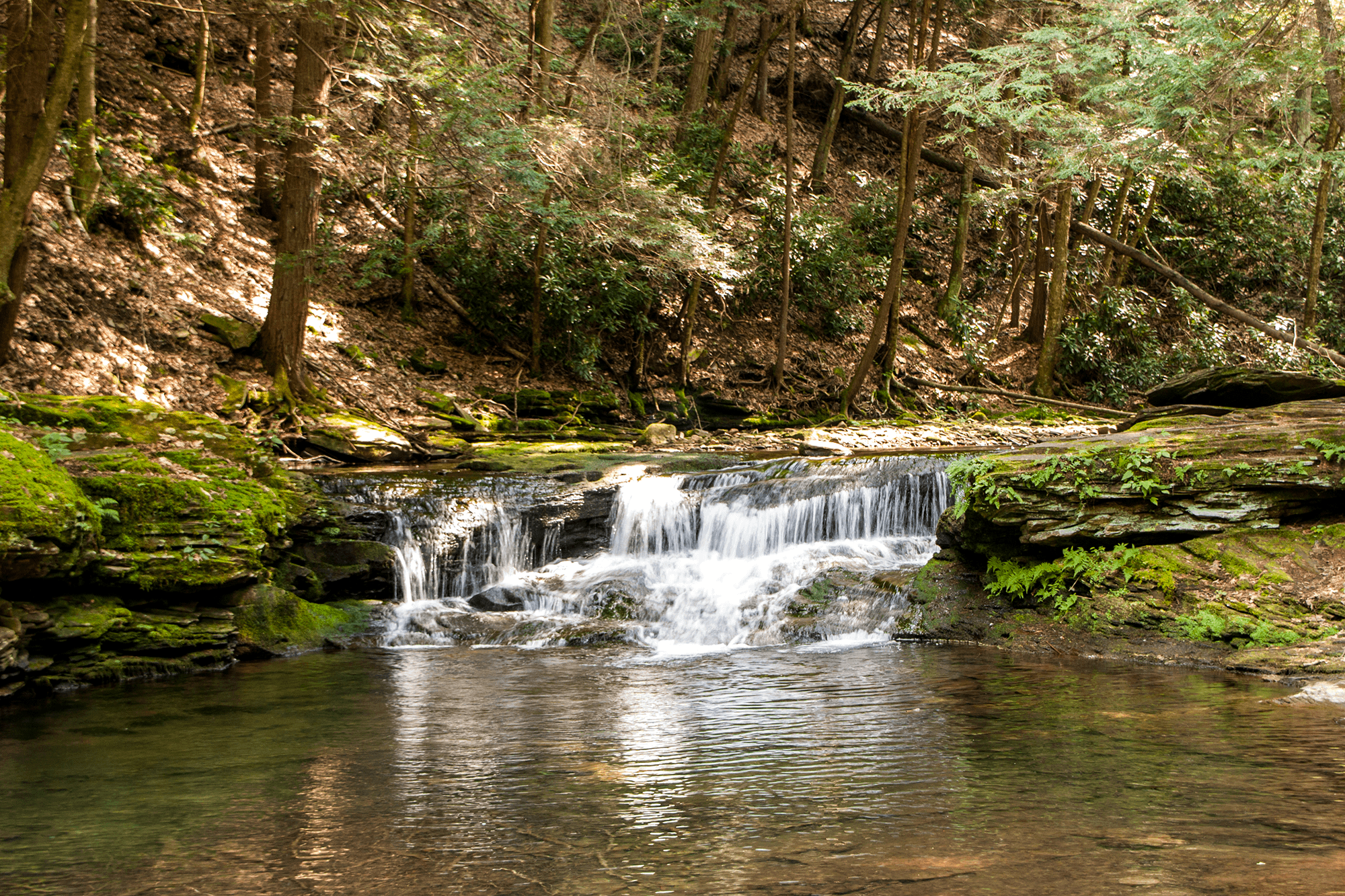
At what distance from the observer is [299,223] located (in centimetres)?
1338

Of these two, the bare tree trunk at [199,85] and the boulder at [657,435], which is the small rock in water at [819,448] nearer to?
the boulder at [657,435]

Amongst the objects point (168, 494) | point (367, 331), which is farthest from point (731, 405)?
point (168, 494)

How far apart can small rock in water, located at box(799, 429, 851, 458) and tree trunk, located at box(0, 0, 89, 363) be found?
397 inches

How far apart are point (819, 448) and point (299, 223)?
8533 mm

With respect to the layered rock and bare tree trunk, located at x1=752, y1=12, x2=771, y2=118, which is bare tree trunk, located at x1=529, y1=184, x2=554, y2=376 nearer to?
→ the layered rock

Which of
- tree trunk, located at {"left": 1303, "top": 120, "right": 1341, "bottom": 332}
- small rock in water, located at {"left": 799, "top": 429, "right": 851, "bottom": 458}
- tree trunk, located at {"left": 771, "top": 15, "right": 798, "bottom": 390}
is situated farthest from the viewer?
tree trunk, located at {"left": 771, "top": 15, "right": 798, "bottom": 390}

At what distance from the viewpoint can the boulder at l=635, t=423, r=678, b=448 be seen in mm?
16656

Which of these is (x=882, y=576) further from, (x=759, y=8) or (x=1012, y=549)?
(x=759, y=8)

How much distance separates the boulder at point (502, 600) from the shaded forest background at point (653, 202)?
4.83m

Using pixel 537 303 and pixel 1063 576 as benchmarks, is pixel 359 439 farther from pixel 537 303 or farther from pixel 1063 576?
pixel 1063 576

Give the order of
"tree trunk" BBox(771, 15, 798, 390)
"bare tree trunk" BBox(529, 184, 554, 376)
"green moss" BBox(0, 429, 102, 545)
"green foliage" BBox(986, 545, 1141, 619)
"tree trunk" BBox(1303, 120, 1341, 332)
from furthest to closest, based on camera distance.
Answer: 1. "tree trunk" BBox(771, 15, 798, 390)
2. "tree trunk" BBox(1303, 120, 1341, 332)
3. "bare tree trunk" BBox(529, 184, 554, 376)
4. "green foliage" BBox(986, 545, 1141, 619)
5. "green moss" BBox(0, 429, 102, 545)

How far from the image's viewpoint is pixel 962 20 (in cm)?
2555

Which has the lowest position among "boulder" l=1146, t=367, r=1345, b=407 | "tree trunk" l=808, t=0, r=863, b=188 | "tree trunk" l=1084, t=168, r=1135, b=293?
"boulder" l=1146, t=367, r=1345, b=407

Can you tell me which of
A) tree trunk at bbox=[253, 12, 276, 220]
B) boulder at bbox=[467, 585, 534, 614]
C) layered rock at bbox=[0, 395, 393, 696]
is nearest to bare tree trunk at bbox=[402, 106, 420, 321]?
tree trunk at bbox=[253, 12, 276, 220]
